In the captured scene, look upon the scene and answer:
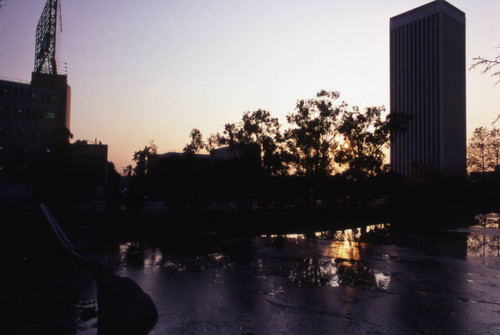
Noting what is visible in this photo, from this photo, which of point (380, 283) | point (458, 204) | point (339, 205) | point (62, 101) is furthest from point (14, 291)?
point (62, 101)

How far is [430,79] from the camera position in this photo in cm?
13650

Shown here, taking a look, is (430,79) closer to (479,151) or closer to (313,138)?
(479,151)

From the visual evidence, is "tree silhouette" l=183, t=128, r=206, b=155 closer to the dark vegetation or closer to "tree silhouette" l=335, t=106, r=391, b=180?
the dark vegetation

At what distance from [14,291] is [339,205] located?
4249 cm

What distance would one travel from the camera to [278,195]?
4088cm

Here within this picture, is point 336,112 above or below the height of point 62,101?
below

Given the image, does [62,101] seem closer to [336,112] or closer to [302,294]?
[336,112]

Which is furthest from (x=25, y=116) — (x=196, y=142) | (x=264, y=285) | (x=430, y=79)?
(x=430, y=79)

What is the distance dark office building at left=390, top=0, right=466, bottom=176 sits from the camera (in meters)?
133

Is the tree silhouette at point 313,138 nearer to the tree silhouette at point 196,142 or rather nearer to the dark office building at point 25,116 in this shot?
the tree silhouette at point 196,142

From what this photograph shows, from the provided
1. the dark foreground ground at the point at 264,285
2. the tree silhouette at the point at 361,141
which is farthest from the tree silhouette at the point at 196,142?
the dark foreground ground at the point at 264,285

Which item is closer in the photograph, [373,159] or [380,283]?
[380,283]

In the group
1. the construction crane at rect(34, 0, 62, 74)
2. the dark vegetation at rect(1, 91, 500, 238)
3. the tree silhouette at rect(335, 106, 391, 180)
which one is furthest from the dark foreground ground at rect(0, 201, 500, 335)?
the construction crane at rect(34, 0, 62, 74)

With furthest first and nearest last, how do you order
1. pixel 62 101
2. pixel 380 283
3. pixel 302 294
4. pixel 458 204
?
pixel 62 101 → pixel 458 204 → pixel 380 283 → pixel 302 294
